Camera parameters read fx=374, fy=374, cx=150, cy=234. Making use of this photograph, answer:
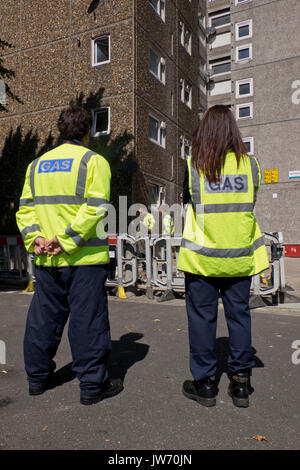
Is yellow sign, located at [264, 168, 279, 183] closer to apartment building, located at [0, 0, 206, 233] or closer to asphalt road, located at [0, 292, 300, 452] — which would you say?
apartment building, located at [0, 0, 206, 233]

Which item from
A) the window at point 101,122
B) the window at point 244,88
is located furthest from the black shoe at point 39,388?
the window at point 244,88

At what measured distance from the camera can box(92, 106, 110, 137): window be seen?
12609 mm

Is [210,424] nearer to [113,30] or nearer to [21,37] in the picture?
[113,30]

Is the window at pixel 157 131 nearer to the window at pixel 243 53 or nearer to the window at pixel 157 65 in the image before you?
the window at pixel 157 65

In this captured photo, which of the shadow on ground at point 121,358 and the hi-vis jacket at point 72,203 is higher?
the hi-vis jacket at point 72,203

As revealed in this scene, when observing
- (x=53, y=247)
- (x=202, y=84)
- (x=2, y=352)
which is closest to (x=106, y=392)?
(x=53, y=247)

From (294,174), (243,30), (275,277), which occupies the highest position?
(243,30)

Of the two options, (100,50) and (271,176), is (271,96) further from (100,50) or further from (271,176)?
(100,50)

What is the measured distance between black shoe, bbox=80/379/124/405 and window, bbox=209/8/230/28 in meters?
28.9

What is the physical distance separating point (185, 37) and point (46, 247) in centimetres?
1789

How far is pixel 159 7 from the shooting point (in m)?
14.5

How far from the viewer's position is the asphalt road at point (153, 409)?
2.09m
